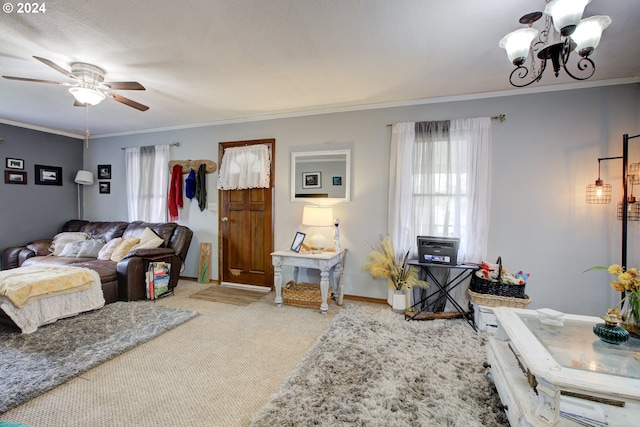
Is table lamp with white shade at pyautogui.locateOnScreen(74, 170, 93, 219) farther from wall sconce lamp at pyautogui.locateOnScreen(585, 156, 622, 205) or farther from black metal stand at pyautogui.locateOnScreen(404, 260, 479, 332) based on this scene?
wall sconce lamp at pyautogui.locateOnScreen(585, 156, 622, 205)

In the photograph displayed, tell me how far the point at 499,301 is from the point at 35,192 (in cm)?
699

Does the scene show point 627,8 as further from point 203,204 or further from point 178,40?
point 203,204

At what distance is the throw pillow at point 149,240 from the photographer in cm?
400

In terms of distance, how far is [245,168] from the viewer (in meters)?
4.25

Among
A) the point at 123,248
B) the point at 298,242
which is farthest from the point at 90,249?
the point at 298,242

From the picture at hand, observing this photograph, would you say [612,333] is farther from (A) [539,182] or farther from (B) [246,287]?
(B) [246,287]

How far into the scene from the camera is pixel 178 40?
7.26 feet

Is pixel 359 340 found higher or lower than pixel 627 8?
lower

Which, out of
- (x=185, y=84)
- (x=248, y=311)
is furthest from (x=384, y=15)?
(x=248, y=311)

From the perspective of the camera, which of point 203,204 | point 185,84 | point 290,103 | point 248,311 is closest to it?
point 185,84

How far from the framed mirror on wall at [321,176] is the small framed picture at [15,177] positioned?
4537 mm

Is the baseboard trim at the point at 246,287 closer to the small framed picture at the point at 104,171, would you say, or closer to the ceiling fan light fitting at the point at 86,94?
the ceiling fan light fitting at the point at 86,94

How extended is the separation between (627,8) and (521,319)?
2098 millimetres

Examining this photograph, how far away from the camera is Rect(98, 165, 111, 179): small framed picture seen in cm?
530
